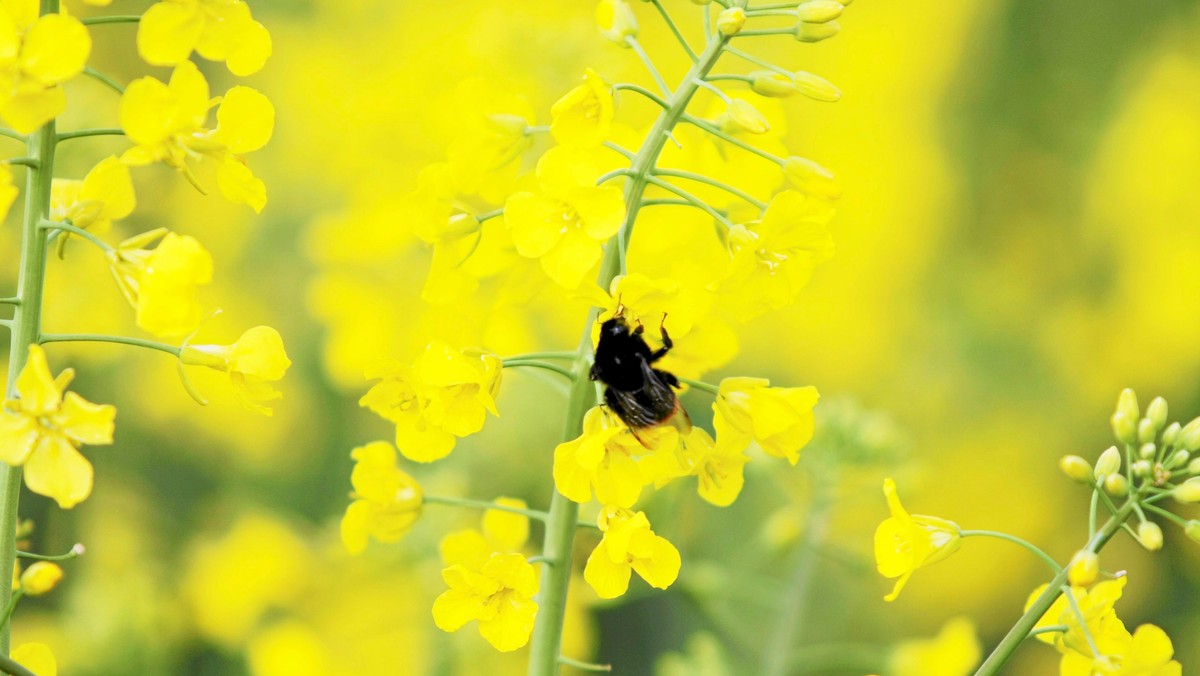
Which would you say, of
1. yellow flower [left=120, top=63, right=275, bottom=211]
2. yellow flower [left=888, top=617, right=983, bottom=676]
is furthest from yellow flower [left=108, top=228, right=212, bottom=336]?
yellow flower [left=888, top=617, right=983, bottom=676]

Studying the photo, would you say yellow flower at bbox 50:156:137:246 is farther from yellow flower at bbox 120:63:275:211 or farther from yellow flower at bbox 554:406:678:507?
yellow flower at bbox 554:406:678:507

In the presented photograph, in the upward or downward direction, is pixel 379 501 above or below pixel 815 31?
below

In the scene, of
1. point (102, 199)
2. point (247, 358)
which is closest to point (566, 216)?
point (247, 358)

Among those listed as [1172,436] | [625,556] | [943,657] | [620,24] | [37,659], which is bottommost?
[943,657]

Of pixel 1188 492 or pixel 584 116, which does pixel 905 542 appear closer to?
pixel 1188 492

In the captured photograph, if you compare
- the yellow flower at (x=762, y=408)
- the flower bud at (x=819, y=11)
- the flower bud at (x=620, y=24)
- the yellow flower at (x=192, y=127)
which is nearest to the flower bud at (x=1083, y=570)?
the yellow flower at (x=762, y=408)

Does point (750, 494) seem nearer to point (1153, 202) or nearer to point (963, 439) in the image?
point (963, 439)

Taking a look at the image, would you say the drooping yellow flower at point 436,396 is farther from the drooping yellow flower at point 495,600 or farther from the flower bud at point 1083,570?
the flower bud at point 1083,570
